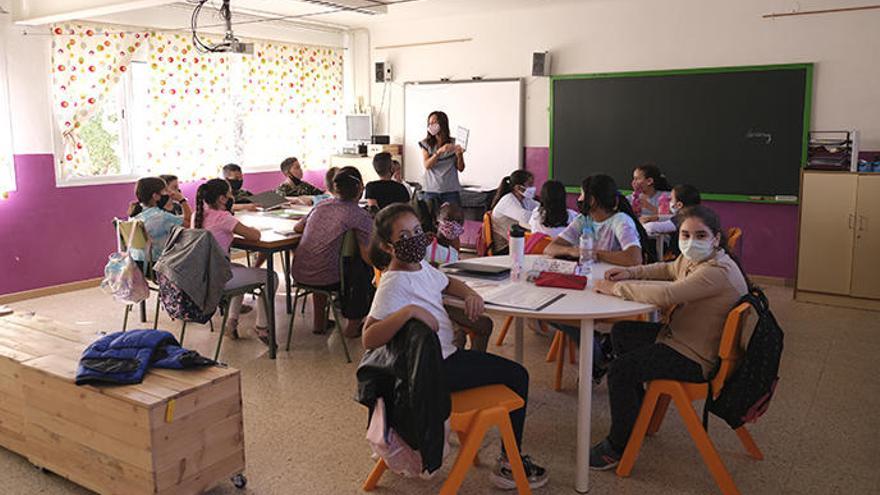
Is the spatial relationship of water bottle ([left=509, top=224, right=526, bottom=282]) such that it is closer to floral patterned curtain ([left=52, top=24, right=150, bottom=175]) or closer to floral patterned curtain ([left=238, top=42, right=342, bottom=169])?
floral patterned curtain ([left=52, top=24, right=150, bottom=175])

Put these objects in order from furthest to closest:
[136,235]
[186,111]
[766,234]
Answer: [186,111], [766,234], [136,235]

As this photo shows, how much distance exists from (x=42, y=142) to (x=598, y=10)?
509cm

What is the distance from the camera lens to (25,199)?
6012 mm

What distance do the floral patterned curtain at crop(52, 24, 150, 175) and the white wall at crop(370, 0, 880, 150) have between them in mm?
3029

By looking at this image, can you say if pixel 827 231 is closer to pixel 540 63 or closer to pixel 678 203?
pixel 678 203

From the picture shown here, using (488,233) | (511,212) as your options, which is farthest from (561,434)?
(511,212)

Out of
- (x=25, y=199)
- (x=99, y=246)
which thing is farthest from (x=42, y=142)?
(x=99, y=246)

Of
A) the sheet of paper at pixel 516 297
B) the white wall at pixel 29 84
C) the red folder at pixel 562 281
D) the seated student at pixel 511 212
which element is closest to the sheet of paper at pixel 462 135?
the seated student at pixel 511 212

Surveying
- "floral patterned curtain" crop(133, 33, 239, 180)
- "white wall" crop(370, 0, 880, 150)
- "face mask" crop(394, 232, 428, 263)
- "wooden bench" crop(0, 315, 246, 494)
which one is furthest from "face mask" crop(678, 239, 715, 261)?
"floral patterned curtain" crop(133, 33, 239, 180)

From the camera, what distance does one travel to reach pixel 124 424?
99.9 inches

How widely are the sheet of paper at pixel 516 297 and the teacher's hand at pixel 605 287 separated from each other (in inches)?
6.5

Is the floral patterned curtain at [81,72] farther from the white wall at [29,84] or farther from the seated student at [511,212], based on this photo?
the seated student at [511,212]

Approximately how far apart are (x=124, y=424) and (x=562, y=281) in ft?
5.86

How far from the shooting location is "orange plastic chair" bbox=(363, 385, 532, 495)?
2527mm
